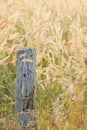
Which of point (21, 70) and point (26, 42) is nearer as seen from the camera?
point (21, 70)

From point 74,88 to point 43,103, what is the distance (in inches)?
11.0

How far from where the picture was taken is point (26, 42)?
364 centimetres

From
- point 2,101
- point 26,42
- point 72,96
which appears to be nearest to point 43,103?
point 72,96

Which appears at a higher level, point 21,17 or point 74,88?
point 21,17

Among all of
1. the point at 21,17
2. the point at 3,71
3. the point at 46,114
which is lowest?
the point at 46,114

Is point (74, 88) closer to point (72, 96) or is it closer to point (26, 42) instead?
point (72, 96)

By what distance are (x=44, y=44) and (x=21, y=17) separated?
4.03 ft

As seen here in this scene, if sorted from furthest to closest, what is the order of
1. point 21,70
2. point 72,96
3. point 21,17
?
point 21,17 < point 72,96 < point 21,70

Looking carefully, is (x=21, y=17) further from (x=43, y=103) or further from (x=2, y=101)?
(x=43, y=103)

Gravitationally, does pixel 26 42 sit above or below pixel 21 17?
below

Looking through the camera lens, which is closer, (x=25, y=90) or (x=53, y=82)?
(x=25, y=90)

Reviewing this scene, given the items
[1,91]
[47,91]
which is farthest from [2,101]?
[47,91]

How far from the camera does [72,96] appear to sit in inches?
107

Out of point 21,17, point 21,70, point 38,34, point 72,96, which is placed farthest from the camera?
point 21,17
